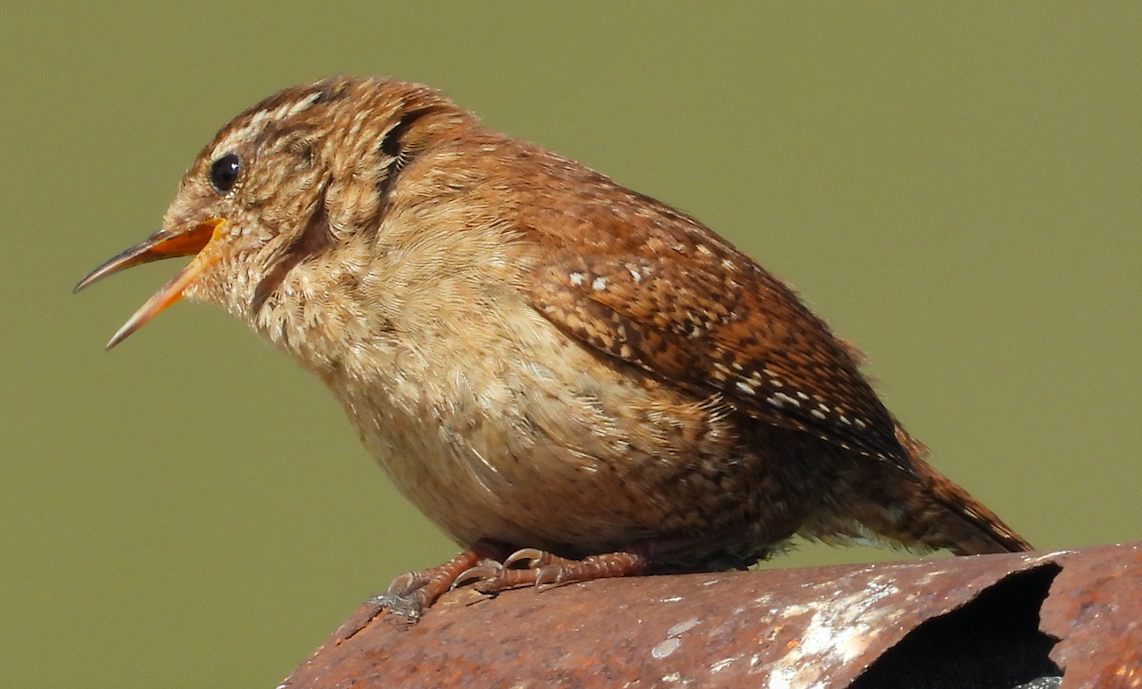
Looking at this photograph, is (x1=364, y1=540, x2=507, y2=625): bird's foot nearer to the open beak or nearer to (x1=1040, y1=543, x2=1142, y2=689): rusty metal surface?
the open beak

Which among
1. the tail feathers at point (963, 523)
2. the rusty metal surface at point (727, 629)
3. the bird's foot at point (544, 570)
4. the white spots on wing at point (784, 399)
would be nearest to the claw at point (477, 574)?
the bird's foot at point (544, 570)

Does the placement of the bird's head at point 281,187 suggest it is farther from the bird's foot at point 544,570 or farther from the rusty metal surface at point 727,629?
the rusty metal surface at point 727,629

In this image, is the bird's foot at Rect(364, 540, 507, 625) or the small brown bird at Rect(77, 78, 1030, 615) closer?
the bird's foot at Rect(364, 540, 507, 625)

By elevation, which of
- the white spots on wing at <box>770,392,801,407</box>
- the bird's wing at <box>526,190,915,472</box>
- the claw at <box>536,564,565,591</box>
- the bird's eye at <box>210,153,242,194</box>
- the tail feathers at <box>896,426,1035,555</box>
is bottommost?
the tail feathers at <box>896,426,1035,555</box>

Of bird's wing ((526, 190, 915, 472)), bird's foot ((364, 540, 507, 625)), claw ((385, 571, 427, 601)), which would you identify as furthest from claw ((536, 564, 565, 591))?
bird's wing ((526, 190, 915, 472))

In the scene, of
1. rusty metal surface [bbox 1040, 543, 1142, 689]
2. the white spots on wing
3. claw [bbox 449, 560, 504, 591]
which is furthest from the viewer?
the white spots on wing

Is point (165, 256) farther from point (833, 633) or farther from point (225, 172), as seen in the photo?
point (833, 633)

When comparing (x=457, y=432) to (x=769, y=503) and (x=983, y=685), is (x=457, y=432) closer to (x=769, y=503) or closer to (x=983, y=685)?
(x=769, y=503)

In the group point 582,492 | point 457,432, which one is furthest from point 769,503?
point 457,432
